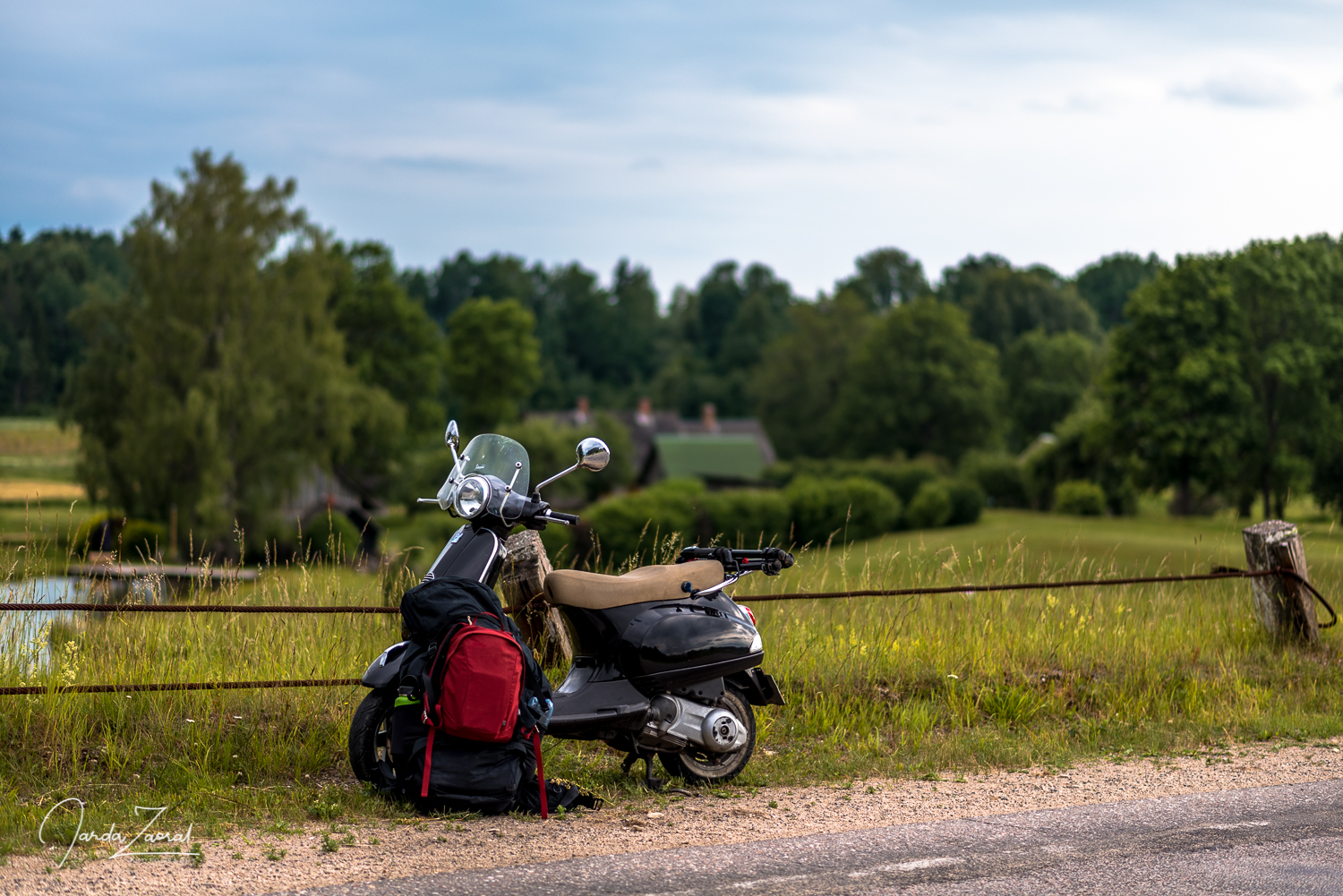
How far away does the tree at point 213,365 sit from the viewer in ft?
146

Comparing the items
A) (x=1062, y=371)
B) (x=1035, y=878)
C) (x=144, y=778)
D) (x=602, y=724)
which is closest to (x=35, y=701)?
(x=144, y=778)

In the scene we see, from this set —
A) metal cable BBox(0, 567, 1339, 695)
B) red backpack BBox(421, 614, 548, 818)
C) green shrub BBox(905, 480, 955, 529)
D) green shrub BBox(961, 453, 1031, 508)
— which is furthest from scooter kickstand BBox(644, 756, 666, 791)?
green shrub BBox(961, 453, 1031, 508)

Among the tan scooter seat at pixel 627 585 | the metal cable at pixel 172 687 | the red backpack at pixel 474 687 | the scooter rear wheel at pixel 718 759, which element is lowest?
the scooter rear wheel at pixel 718 759

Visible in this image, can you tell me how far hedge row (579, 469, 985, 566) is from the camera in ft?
142

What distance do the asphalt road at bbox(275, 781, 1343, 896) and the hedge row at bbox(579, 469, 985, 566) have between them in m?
33.8

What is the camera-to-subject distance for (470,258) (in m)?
121

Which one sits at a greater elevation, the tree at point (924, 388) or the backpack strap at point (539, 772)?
the tree at point (924, 388)

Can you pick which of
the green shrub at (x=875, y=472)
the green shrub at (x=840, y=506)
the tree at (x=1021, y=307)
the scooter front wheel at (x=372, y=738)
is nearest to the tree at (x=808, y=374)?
the green shrub at (x=875, y=472)

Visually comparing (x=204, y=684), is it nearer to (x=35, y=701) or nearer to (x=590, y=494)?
(x=35, y=701)

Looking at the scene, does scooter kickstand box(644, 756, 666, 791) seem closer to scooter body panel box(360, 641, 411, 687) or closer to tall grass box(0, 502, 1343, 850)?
tall grass box(0, 502, 1343, 850)

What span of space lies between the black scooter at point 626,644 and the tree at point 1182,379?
3965 cm

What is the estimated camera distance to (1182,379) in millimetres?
42844

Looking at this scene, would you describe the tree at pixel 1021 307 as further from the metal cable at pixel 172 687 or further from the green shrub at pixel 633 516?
the metal cable at pixel 172 687

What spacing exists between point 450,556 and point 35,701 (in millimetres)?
2105
